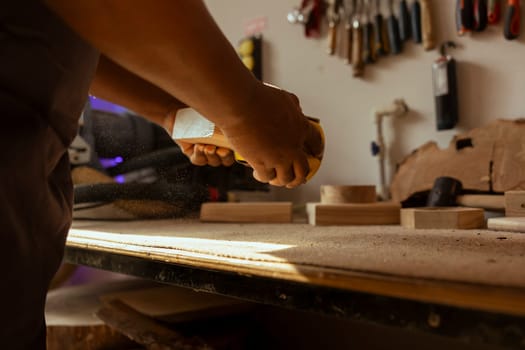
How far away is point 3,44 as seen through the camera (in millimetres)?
359

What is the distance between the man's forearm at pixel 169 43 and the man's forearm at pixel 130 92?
1.08 feet

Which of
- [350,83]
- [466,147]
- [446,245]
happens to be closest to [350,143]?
[350,83]

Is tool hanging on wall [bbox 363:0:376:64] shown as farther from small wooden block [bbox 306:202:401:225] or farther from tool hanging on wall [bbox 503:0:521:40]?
small wooden block [bbox 306:202:401:225]

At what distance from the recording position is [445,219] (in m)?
0.86

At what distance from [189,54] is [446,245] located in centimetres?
44

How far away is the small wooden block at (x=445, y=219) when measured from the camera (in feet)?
2.80

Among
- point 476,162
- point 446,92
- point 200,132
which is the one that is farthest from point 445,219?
point 446,92

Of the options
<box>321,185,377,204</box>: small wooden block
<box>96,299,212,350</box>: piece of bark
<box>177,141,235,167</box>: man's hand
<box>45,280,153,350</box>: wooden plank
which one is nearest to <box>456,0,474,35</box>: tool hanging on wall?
<box>321,185,377,204</box>: small wooden block

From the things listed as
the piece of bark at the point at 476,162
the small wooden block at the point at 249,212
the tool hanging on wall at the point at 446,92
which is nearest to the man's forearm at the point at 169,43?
the small wooden block at the point at 249,212

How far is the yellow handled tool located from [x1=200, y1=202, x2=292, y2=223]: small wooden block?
0.38 meters

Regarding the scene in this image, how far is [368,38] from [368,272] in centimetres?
125

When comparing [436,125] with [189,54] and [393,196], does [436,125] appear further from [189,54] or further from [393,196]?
[189,54]

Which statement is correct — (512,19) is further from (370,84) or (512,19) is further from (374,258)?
(374,258)

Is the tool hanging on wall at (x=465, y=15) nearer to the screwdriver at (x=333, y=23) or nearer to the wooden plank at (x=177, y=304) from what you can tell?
the screwdriver at (x=333, y=23)
